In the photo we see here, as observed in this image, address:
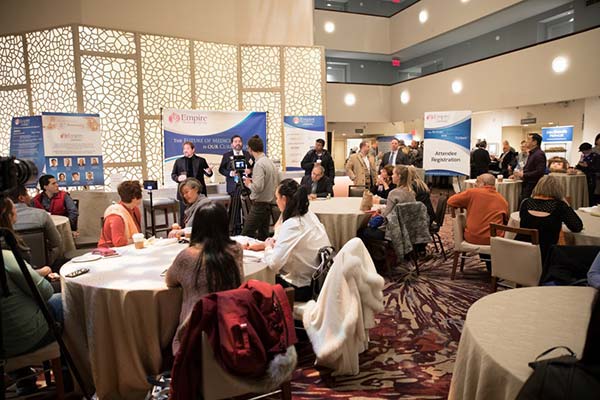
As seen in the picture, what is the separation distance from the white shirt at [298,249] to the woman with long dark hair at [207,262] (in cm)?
64

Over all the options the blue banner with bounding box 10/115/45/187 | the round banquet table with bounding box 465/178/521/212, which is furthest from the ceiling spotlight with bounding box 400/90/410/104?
the blue banner with bounding box 10/115/45/187

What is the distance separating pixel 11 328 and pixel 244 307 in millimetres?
1349

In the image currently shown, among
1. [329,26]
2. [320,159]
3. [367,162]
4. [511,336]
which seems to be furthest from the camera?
[329,26]

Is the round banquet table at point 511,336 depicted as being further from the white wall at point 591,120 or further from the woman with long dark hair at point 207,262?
the white wall at point 591,120

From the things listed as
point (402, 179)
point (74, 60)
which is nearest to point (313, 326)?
point (402, 179)

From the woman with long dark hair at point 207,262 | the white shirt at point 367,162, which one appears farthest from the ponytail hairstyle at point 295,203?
the white shirt at point 367,162

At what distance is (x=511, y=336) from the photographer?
157 centimetres

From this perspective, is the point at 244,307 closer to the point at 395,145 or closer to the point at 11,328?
the point at 11,328

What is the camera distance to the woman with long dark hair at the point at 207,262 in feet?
7.04

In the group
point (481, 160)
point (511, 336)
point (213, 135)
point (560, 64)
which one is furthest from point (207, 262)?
point (560, 64)

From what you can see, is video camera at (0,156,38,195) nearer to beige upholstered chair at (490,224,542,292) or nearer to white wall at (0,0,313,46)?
beige upholstered chair at (490,224,542,292)

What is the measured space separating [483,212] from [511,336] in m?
3.16

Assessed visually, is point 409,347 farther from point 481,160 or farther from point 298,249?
point 481,160

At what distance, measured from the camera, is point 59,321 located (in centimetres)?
252
